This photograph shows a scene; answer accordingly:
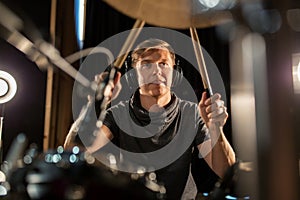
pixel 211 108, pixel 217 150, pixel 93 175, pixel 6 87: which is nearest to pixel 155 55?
pixel 211 108

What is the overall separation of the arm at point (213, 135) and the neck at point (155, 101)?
0.15 meters

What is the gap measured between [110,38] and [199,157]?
63 cm

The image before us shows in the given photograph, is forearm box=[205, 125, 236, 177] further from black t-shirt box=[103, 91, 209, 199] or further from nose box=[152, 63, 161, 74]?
nose box=[152, 63, 161, 74]

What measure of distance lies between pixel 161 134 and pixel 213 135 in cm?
21

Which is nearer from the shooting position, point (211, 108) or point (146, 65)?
point (211, 108)

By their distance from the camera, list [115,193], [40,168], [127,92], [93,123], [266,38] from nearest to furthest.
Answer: [266,38] < [115,193] < [40,168] < [93,123] < [127,92]

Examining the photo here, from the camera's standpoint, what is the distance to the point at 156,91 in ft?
4.71

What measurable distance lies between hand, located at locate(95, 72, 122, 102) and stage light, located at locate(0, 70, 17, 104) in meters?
0.47

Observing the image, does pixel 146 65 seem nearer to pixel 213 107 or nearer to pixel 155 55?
pixel 155 55

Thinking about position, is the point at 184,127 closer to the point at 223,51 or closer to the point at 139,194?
the point at 223,51

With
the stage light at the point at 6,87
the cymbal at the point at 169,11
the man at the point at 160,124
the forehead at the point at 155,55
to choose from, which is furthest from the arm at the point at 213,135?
the stage light at the point at 6,87

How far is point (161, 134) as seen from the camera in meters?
1.41

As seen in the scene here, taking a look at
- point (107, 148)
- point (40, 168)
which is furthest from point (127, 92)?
point (40, 168)

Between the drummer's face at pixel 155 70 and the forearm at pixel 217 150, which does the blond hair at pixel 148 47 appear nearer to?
the drummer's face at pixel 155 70
